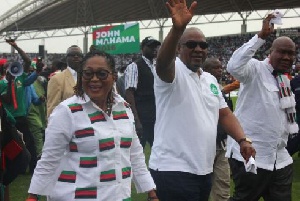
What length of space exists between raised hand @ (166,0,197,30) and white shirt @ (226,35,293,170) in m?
1.34

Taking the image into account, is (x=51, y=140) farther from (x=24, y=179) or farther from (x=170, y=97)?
(x=24, y=179)

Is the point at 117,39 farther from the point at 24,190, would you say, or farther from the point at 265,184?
the point at 265,184

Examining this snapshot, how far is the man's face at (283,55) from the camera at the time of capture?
4.56 meters

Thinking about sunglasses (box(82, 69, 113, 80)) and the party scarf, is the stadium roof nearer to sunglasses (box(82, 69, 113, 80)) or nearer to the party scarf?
the party scarf

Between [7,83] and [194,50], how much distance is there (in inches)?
151

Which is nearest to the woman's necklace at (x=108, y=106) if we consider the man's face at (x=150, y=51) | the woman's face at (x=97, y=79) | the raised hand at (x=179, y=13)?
the woman's face at (x=97, y=79)

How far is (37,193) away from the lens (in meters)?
2.86

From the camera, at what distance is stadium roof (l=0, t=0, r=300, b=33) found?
42688 millimetres

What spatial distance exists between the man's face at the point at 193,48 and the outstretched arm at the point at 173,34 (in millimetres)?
308

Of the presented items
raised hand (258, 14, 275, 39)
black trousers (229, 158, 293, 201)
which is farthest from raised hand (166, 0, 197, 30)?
black trousers (229, 158, 293, 201)

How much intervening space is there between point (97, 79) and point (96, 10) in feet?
141

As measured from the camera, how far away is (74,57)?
6.07 metres

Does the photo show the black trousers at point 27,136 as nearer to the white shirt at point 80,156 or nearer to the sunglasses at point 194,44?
the sunglasses at point 194,44

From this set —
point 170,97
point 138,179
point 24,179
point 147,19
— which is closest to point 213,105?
point 170,97
